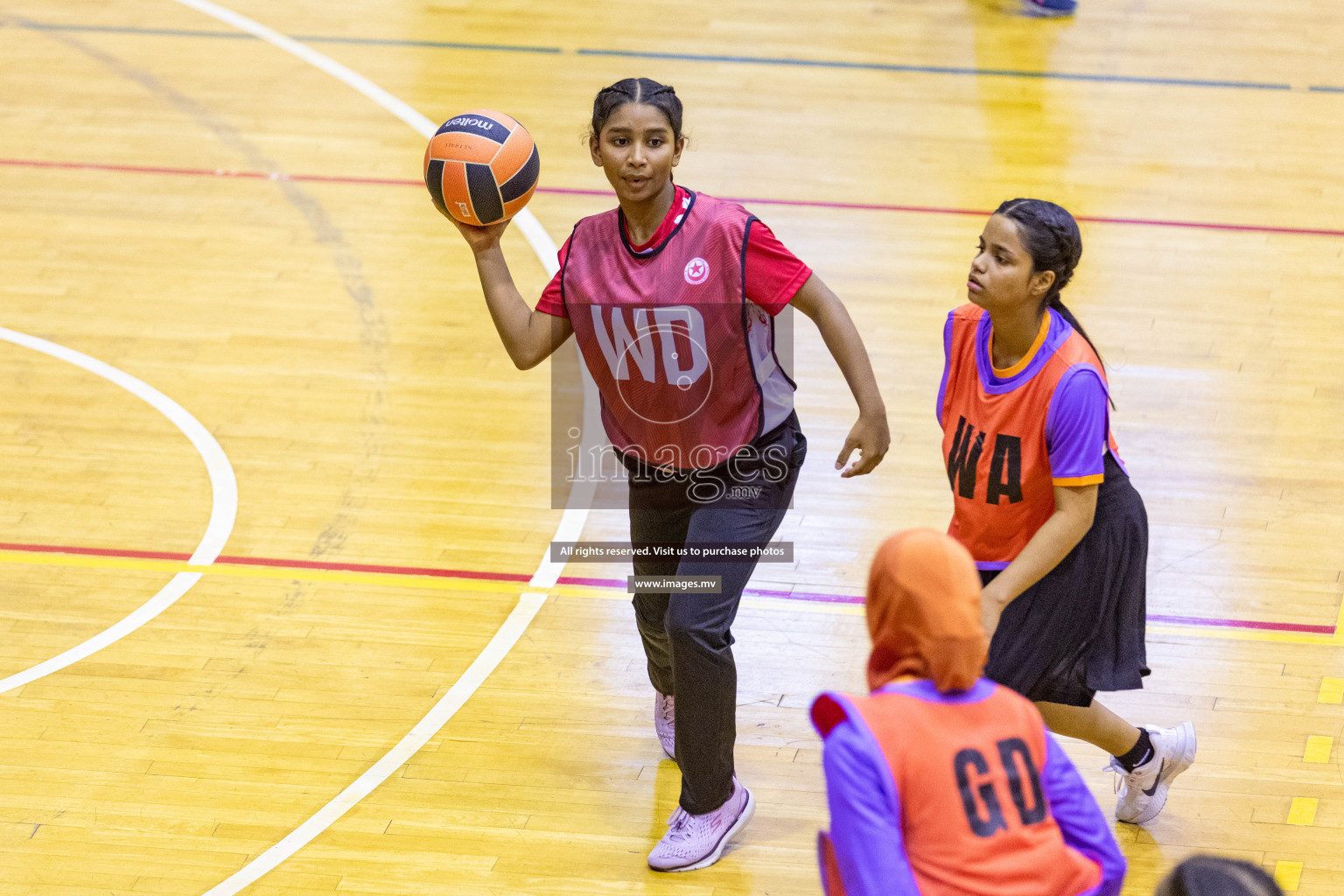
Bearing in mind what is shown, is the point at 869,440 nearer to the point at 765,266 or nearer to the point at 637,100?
the point at 765,266

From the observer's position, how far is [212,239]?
7.13m

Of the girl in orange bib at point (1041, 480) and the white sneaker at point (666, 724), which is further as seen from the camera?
the white sneaker at point (666, 724)

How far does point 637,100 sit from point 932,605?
5.64 ft

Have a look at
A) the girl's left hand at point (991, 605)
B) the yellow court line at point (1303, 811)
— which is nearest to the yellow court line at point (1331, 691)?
the yellow court line at point (1303, 811)

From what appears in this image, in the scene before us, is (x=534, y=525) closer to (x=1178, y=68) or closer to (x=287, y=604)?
(x=287, y=604)

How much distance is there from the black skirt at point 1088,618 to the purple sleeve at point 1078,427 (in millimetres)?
217

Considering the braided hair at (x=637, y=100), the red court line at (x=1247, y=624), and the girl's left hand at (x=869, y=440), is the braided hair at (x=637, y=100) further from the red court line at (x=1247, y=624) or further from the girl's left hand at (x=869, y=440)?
the red court line at (x=1247, y=624)

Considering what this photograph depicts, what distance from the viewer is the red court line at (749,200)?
715 centimetres

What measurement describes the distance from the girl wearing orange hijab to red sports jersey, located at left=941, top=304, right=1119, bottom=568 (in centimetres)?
104

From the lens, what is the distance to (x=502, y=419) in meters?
5.82

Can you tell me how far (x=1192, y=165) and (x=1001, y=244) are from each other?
547cm

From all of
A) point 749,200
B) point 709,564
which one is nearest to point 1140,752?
point 709,564

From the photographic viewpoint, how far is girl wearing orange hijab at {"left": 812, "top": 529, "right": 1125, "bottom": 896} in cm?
201

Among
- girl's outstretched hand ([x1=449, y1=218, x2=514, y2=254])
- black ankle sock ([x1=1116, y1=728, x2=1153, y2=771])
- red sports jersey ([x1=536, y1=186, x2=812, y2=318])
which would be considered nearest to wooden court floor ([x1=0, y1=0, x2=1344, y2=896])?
black ankle sock ([x1=1116, y1=728, x2=1153, y2=771])
